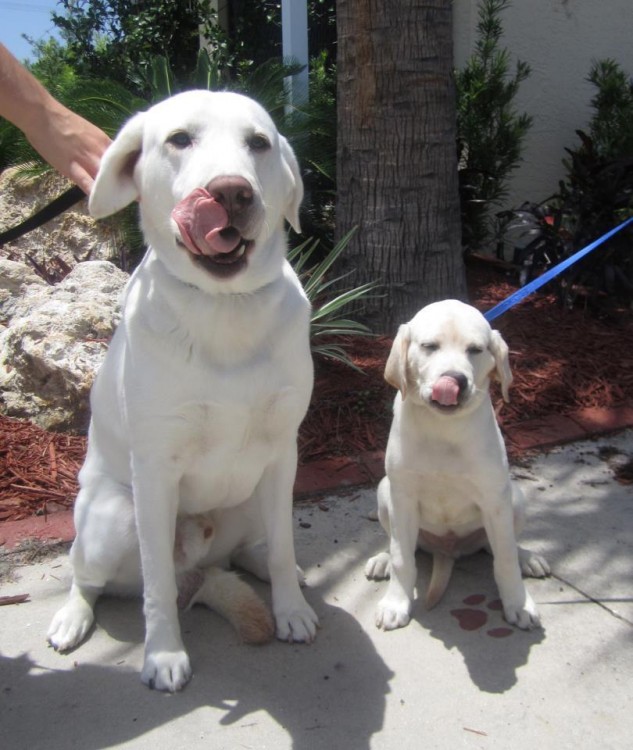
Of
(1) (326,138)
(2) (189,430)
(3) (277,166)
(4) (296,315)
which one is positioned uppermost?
(1) (326,138)

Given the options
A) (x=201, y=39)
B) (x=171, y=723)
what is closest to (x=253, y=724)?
(x=171, y=723)

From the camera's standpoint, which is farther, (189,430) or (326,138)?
(326,138)

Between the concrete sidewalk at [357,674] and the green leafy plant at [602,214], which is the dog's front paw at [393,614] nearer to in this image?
the concrete sidewalk at [357,674]

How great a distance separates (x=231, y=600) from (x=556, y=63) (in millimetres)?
6543

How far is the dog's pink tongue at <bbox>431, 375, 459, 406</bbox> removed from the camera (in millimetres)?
2424

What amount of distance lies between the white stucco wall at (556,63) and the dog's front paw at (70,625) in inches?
236

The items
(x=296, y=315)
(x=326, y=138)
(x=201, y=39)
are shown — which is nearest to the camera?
(x=296, y=315)

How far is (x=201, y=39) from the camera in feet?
28.1

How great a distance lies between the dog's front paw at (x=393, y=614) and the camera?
8.86ft

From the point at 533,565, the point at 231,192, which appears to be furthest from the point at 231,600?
the point at 231,192

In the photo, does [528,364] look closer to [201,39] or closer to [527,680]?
[527,680]

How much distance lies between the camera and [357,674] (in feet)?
8.14

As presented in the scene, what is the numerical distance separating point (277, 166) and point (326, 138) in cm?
364

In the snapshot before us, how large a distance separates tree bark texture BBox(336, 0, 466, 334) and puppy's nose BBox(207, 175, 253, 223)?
118 inches
